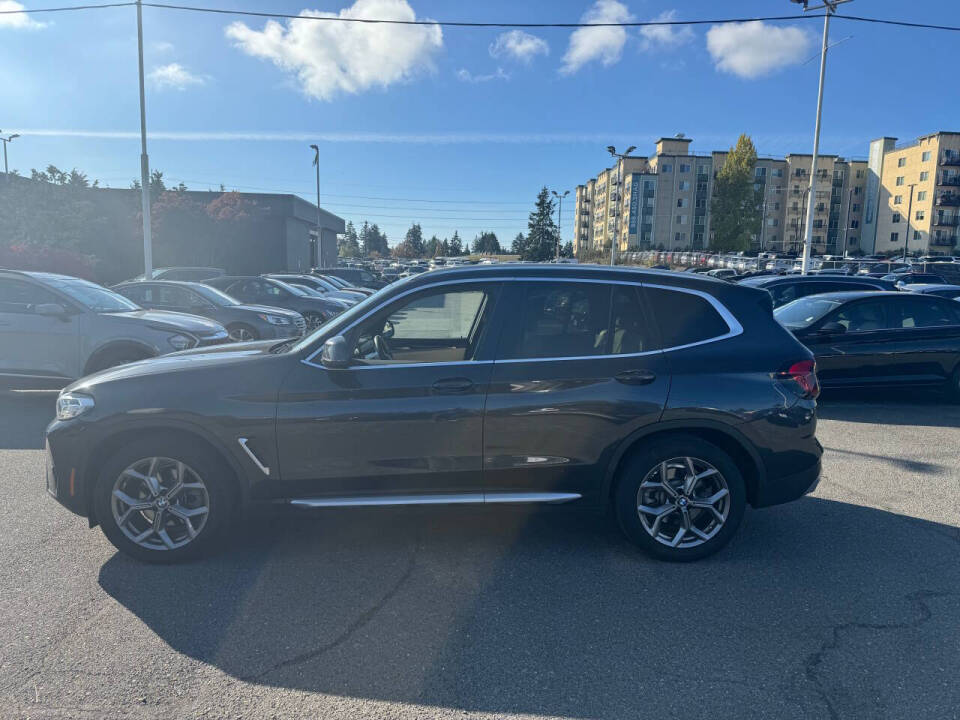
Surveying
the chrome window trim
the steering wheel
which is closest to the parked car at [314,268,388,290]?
the steering wheel

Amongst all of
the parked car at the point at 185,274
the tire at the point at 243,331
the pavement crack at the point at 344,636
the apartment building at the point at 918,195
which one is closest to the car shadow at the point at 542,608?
the pavement crack at the point at 344,636

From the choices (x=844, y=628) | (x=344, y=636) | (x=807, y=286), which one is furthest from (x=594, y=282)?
(x=807, y=286)

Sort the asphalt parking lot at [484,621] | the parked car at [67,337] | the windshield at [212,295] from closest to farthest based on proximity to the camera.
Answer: the asphalt parking lot at [484,621], the parked car at [67,337], the windshield at [212,295]

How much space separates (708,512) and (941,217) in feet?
338

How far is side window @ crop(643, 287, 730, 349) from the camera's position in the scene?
155 inches

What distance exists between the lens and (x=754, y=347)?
3939mm

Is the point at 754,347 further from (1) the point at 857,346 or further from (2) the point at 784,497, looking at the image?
(1) the point at 857,346

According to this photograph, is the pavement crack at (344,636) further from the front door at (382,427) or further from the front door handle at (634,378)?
the front door handle at (634,378)

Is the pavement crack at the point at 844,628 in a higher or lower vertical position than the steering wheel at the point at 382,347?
lower

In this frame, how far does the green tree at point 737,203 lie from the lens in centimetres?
7025

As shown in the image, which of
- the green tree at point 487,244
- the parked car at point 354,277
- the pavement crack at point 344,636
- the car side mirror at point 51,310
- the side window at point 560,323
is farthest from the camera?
the green tree at point 487,244

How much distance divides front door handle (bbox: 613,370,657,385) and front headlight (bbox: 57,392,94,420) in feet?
9.98

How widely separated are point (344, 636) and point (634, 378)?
207 cm

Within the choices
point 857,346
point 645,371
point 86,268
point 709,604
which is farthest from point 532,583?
point 86,268
